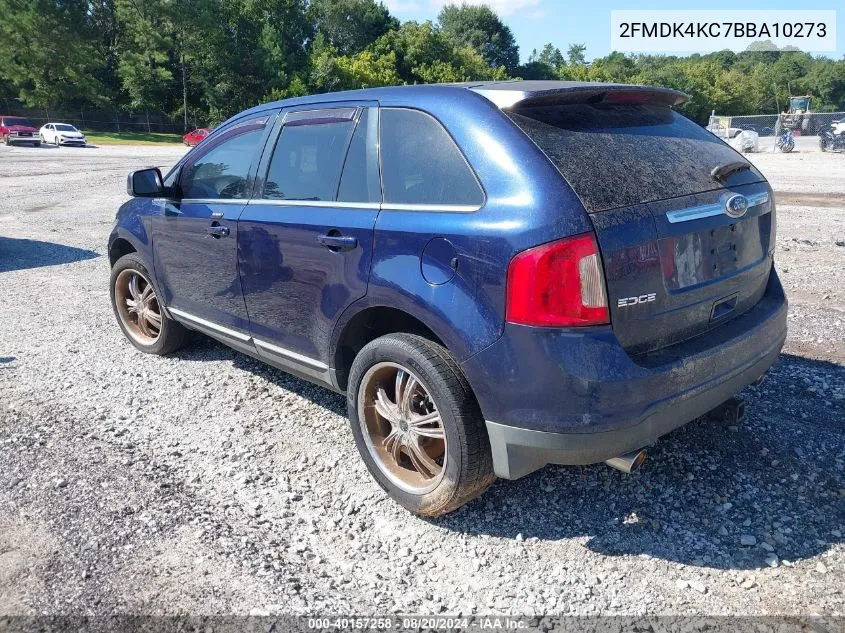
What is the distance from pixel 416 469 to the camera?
3.15m

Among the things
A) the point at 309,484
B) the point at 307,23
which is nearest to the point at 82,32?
the point at 307,23

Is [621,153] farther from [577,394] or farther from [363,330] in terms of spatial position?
[363,330]

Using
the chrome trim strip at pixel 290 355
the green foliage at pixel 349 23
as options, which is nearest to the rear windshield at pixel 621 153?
the chrome trim strip at pixel 290 355

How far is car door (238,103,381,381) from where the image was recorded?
10.5ft

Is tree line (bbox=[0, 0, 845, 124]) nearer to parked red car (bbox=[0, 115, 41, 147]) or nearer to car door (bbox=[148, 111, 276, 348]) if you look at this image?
parked red car (bbox=[0, 115, 41, 147])

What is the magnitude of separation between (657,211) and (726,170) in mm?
678

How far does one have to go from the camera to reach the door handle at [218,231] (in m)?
3.95

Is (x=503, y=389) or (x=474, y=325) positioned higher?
(x=474, y=325)

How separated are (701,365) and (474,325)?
0.97m

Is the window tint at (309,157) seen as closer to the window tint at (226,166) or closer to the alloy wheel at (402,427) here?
the window tint at (226,166)

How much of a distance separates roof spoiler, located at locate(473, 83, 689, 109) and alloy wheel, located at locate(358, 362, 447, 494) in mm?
1235

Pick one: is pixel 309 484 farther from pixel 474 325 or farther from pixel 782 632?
pixel 782 632

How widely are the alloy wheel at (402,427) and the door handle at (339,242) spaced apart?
0.57 m

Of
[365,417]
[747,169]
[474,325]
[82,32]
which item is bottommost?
[365,417]
